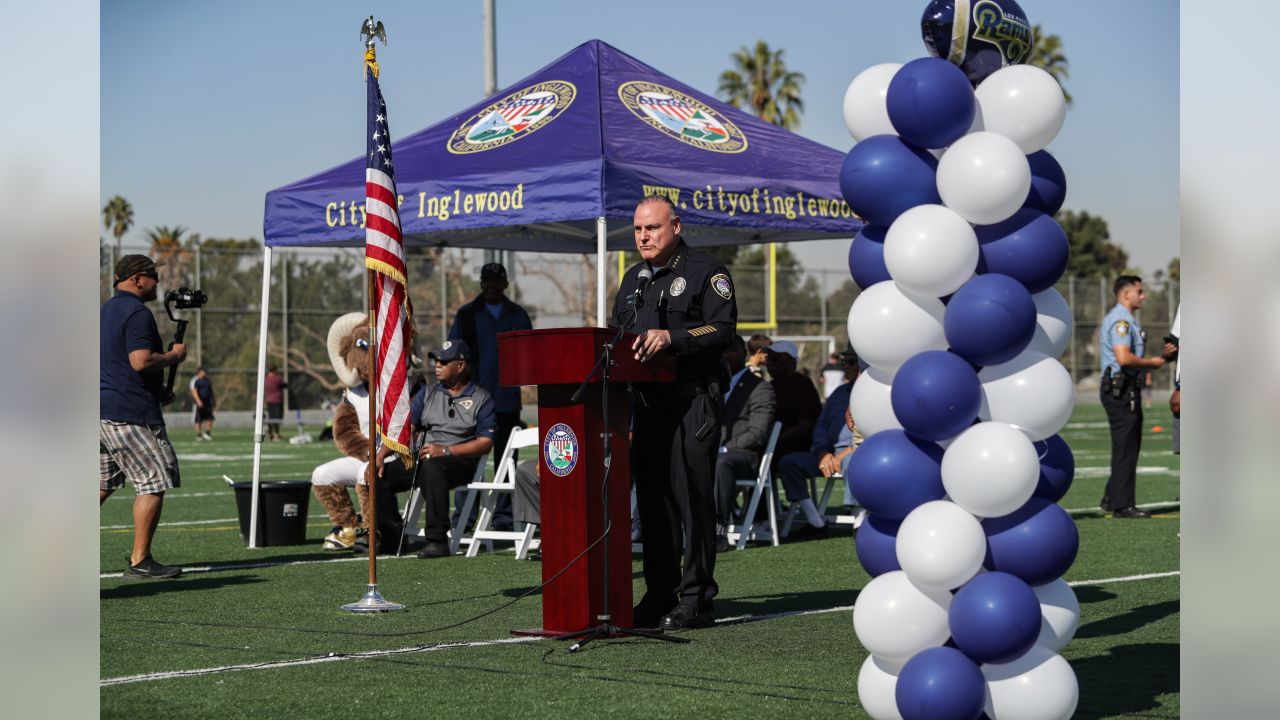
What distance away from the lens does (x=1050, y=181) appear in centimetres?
537

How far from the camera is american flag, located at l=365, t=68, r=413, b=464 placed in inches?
343

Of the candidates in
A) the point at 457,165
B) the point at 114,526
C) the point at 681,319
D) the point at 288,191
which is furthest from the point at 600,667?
the point at 114,526

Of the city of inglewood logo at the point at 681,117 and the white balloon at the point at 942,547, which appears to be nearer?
the white balloon at the point at 942,547

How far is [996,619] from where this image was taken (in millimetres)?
4809

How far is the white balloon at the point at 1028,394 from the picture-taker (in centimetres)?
502

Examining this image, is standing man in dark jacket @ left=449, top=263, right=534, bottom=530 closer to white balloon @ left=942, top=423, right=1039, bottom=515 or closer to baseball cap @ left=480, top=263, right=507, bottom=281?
baseball cap @ left=480, top=263, right=507, bottom=281

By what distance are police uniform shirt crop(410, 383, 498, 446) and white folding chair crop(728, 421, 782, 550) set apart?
2042 millimetres

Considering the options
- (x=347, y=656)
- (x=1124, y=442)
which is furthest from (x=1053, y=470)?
(x=1124, y=442)

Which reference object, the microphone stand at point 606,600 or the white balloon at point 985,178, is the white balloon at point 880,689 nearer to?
the white balloon at point 985,178

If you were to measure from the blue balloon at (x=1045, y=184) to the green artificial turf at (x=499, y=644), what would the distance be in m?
1.82

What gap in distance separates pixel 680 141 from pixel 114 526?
6558 millimetres

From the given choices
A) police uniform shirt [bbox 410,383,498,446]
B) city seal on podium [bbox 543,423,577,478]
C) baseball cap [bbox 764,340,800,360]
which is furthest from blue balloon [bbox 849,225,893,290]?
baseball cap [bbox 764,340,800,360]

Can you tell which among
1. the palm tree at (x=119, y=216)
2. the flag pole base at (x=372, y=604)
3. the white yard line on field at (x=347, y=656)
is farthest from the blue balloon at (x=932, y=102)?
the palm tree at (x=119, y=216)

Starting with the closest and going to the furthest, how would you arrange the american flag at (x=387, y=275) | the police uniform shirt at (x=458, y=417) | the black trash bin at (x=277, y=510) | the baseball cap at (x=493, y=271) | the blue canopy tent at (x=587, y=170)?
1. the american flag at (x=387, y=275)
2. the blue canopy tent at (x=587, y=170)
3. the police uniform shirt at (x=458, y=417)
4. the black trash bin at (x=277, y=510)
5. the baseball cap at (x=493, y=271)
